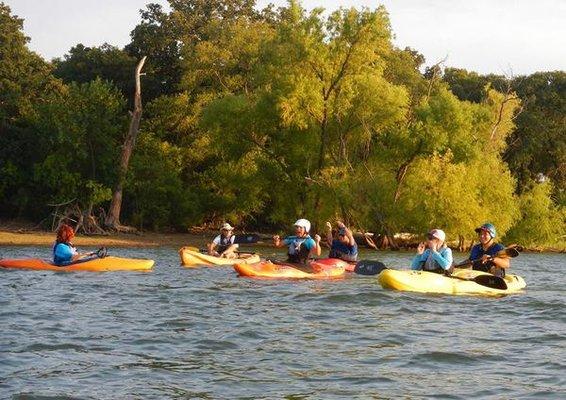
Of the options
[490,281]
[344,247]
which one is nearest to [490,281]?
[490,281]

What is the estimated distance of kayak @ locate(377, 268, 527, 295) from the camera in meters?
16.3

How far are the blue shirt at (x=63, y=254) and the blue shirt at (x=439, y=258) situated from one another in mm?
7648

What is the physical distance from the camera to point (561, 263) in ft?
109

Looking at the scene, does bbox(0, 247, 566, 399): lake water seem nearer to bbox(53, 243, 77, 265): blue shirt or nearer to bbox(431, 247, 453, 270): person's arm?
bbox(431, 247, 453, 270): person's arm

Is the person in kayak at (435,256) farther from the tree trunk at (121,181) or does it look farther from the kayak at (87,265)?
the tree trunk at (121,181)

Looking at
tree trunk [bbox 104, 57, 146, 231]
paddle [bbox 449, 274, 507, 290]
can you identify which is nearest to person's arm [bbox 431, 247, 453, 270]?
paddle [bbox 449, 274, 507, 290]

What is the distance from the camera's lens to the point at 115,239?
36.5 meters

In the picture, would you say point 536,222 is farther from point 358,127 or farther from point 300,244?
point 300,244

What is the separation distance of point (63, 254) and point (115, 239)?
16.7 meters

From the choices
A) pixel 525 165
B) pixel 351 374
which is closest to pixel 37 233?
pixel 525 165

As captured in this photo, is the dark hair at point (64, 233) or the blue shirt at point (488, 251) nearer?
the blue shirt at point (488, 251)

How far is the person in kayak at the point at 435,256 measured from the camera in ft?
54.5

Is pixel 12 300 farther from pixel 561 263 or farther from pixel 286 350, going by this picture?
pixel 561 263

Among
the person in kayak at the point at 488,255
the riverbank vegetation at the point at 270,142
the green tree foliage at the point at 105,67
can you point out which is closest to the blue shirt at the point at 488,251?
the person in kayak at the point at 488,255
